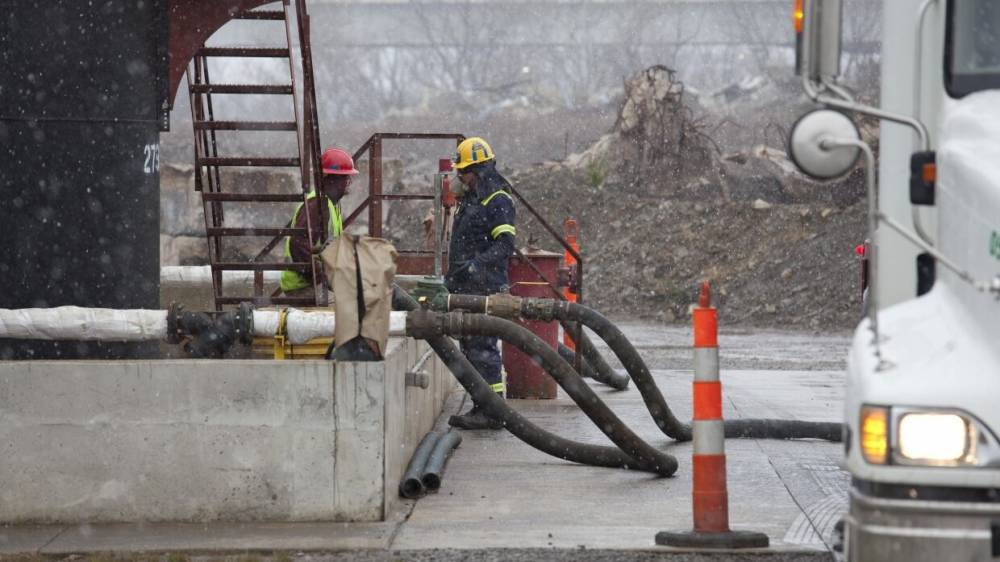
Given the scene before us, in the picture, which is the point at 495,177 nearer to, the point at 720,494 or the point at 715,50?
the point at 720,494

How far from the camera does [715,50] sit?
193 feet

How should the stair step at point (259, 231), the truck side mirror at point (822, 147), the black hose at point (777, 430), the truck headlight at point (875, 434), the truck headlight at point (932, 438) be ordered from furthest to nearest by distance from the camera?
the black hose at point (777, 430) < the stair step at point (259, 231) < the truck side mirror at point (822, 147) < the truck headlight at point (875, 434) < the truck headlight at point (932, 438)

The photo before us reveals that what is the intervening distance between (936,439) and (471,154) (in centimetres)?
710

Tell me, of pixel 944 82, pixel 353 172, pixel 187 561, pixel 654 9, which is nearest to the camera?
pixel 944 82

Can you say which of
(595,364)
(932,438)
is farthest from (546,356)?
(595,364)

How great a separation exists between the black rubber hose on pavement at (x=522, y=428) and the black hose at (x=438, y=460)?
0.38 meters

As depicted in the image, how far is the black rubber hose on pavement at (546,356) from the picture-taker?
319 inches

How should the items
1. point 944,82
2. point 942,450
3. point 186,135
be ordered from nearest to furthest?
point 942,450
point 944,82
point 186,135

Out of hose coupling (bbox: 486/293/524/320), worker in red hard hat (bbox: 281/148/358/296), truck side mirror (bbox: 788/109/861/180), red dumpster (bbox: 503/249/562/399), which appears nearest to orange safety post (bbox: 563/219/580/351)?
red dumpster (bbox: 503/249/562/399)

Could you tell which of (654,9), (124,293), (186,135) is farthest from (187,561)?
(654,9)

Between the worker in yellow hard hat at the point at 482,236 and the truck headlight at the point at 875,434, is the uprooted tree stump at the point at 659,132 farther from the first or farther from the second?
the truck headlight at the point at 875,434

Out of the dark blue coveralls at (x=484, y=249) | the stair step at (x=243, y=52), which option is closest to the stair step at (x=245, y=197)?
the stair step at (x=243, y=52)

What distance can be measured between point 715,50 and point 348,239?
5290cm

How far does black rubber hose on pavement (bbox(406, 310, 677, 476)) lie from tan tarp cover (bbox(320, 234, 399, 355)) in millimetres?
746
